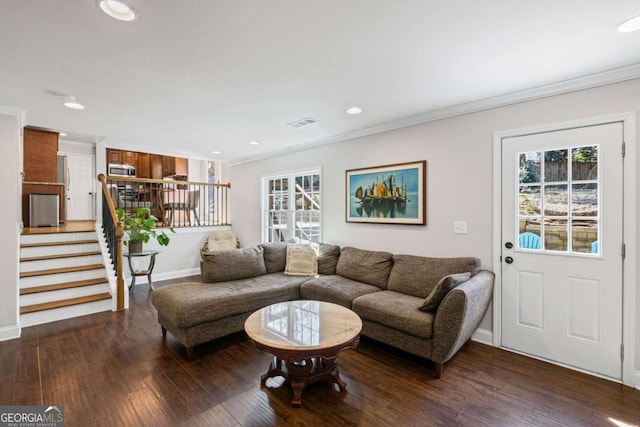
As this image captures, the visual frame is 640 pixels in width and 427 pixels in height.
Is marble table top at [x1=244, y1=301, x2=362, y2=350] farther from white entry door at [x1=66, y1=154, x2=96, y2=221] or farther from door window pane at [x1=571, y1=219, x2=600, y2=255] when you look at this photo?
white entry door at [x1=66, y1=154, x2=96, y2=221]

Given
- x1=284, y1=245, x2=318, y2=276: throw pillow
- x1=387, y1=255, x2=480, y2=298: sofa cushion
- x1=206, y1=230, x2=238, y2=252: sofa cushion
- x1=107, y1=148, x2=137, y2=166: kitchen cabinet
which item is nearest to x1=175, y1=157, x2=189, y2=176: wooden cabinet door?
x1=107, y1=148, x2=137, y2=166: kitchen cabinet

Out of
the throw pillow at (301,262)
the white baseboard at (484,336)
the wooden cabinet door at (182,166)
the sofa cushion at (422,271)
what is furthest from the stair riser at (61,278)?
the white baseboard at (484,336)

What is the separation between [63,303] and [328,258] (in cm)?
342

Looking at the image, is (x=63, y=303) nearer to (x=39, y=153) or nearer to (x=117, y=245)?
(x=117, y=245)

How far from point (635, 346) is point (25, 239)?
6.92 meters

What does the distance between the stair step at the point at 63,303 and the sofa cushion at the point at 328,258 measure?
2.91 m

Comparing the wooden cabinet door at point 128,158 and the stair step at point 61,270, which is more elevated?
the wooden cabinet door at point 128,158

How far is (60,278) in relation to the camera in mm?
3965

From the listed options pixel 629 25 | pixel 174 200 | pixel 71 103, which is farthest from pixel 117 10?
pixel 174 200

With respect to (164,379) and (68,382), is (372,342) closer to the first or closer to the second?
(164,379)

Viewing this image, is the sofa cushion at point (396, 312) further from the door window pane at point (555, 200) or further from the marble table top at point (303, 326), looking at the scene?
the door window pane at point (555, 200)

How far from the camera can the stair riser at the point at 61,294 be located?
3.60 m

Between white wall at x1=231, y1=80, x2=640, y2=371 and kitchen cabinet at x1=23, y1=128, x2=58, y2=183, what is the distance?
4.39 meters

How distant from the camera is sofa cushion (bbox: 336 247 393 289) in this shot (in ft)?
11.4
